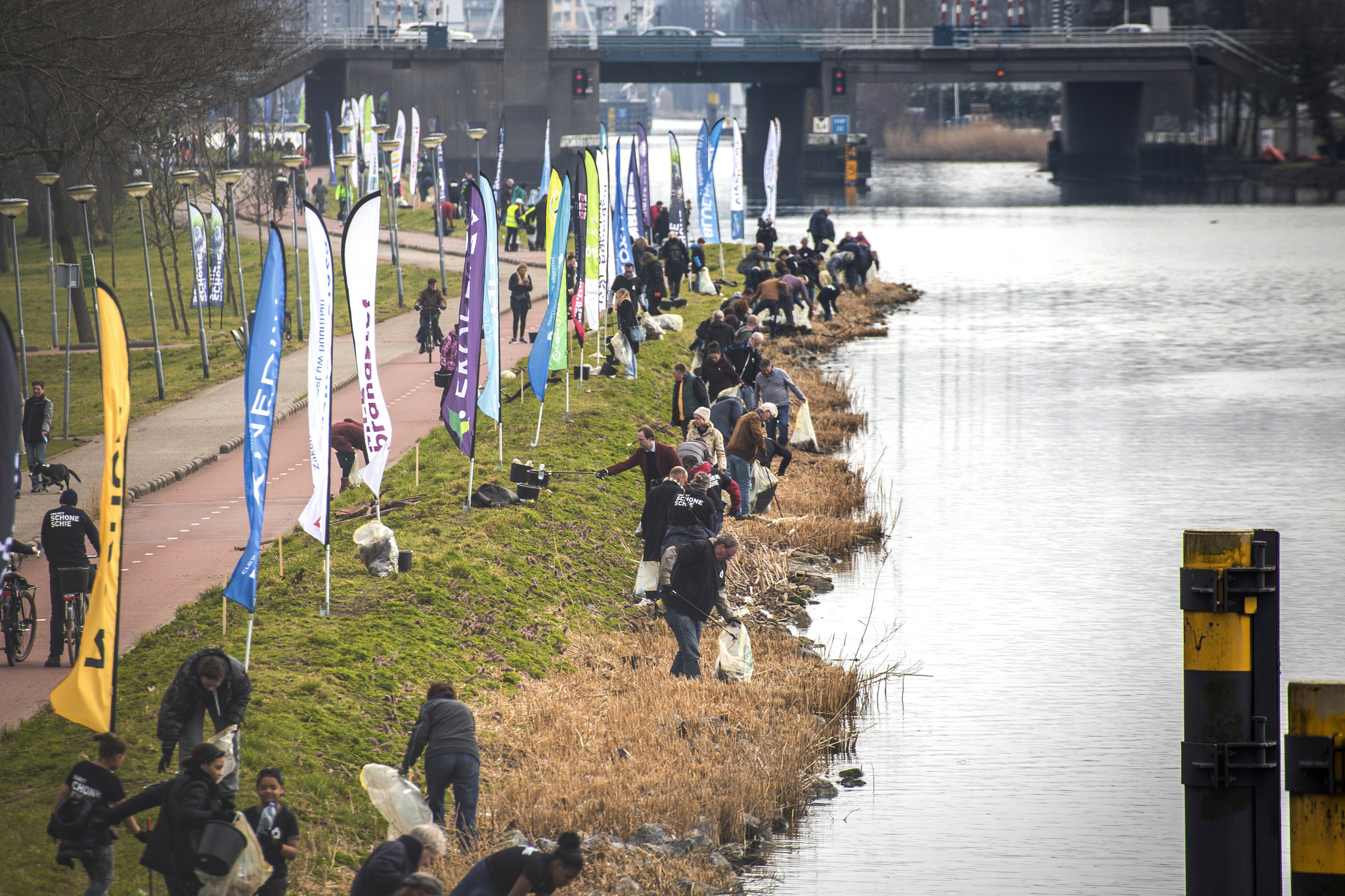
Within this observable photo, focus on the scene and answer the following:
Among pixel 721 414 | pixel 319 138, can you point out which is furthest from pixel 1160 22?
pixel 721 414

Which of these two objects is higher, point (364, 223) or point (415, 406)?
point (364, 223)

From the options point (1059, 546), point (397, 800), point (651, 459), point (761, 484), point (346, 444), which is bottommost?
point (1059, 546)

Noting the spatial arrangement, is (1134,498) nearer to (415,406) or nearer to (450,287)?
(415,406)

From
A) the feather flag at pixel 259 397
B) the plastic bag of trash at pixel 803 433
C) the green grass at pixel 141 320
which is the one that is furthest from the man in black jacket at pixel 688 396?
the green grass at pixel 141 320

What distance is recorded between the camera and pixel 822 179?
98000mm

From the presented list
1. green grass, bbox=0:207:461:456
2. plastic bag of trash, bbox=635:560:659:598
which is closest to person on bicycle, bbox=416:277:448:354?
green grass, bbox=0:207:461:456

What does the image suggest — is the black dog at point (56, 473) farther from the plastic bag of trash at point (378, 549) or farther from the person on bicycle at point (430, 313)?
the person on bicycle at point (430, 313)

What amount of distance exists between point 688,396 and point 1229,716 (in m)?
19.0

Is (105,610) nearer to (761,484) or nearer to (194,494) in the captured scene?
(194,494)

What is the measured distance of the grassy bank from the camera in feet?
39.8

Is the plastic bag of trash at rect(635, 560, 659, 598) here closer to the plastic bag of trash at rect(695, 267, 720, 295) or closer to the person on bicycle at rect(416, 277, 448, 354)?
the person on bicycle at rect(416, 277, 448, 354)

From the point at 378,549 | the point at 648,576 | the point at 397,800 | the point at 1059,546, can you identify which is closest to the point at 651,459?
the point at 648,576

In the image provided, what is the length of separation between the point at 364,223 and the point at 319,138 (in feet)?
271

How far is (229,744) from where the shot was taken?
35.2 feet
